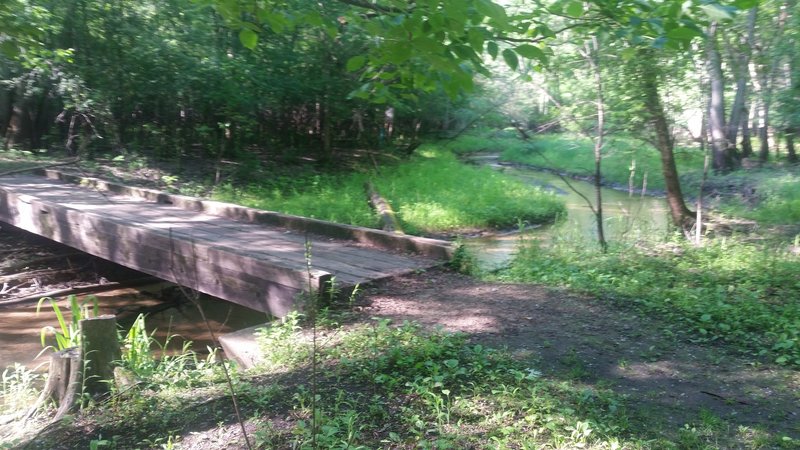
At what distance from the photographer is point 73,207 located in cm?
983

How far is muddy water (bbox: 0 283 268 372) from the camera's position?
8.05 m

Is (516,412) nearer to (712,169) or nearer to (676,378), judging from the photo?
(676,378)

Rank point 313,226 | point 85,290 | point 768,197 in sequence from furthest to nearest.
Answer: point 768,197
point 85,290
point 313,226

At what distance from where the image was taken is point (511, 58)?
335cm

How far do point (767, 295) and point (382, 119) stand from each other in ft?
50.5

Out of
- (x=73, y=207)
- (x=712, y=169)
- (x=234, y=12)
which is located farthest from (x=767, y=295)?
(x=712, y=169)

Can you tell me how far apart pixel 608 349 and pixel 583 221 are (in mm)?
10363

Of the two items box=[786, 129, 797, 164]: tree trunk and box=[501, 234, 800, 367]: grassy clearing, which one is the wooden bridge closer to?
box=[501, 234, 800, 367]: grassy clearing

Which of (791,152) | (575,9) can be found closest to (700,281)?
(575,9)

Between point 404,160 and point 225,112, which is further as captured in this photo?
point 404,160

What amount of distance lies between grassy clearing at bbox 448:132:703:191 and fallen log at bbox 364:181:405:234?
2630 mm

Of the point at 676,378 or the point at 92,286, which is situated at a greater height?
the point at 676,378

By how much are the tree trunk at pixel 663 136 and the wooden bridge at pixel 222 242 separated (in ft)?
13.7

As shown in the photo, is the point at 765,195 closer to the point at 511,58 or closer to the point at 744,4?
the point at 744,4
